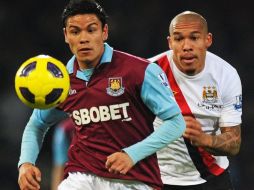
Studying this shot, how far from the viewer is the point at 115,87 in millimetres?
4688

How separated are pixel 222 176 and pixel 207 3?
256 inches

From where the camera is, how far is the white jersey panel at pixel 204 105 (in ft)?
18.0

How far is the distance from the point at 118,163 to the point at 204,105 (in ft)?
4.54

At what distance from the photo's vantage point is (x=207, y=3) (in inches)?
468

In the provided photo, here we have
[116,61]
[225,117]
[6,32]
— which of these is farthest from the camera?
[6,32]

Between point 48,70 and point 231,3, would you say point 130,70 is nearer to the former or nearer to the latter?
point 48,70

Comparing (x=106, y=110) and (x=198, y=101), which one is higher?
(x=106, y=110)

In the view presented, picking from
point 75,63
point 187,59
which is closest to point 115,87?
point 75,63

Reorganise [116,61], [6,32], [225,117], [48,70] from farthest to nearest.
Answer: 1. [6,32]
2. [225,117]
3. [116,61]
4. [48,70]

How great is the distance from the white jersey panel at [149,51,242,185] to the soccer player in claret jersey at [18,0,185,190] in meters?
0.82

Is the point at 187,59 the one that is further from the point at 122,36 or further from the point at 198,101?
the point at 122,36

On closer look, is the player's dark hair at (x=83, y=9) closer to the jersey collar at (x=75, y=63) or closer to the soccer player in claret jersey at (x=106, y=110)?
the soccer player in claret jersey at (x=106, y=110)

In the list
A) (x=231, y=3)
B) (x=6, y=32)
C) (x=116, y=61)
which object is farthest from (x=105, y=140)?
(x=231, y=3)

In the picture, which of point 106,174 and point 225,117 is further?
point 225,117
